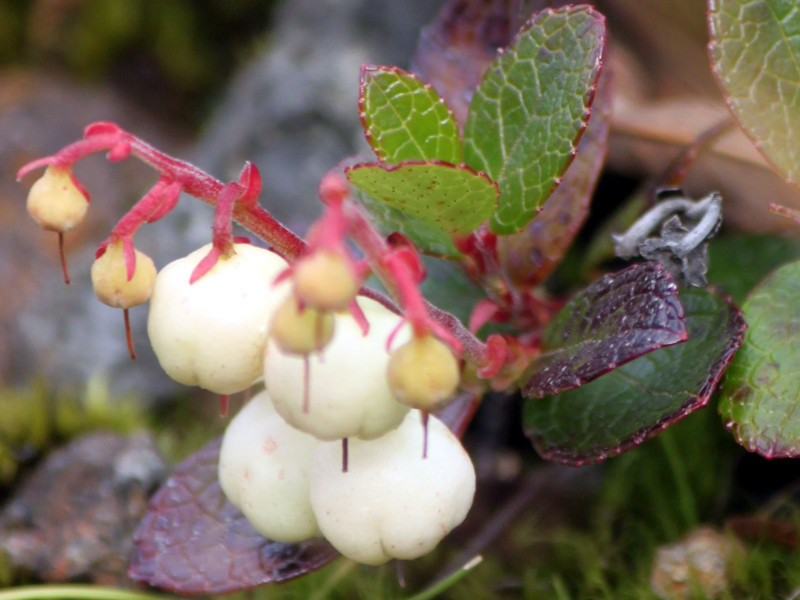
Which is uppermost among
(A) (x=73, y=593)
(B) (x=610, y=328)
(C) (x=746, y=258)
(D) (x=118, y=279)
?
(D) (x=118, y=279)

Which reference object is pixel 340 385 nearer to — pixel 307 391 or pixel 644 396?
pixel 307 391

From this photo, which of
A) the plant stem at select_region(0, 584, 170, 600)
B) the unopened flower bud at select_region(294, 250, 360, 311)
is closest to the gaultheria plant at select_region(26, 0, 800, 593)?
the unopened flower bud at select_region(294, 250, 360, 311)

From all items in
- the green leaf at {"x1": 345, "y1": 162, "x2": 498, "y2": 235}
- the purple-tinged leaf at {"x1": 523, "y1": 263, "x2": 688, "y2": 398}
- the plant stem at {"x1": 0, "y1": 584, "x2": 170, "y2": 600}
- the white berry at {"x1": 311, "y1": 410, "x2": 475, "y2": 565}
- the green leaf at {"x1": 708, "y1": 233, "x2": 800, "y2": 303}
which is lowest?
the plant stem at {"x1": 0, "y1": 584, "x2": 170, "y2": 600}

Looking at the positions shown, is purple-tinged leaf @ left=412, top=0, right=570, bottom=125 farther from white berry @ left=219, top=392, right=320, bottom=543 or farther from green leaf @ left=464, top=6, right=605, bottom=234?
white berry @ left=219, top=392, right=320, bottom=543

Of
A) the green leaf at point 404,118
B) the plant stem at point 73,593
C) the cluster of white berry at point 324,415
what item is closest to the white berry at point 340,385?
A: the cluster of white berry at point 324,415

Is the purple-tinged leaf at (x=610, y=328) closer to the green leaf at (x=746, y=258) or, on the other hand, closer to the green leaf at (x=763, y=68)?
the green leaf at (x=763, y=68)

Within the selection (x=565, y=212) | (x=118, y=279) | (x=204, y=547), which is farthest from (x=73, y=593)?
(x=565, y=212)
